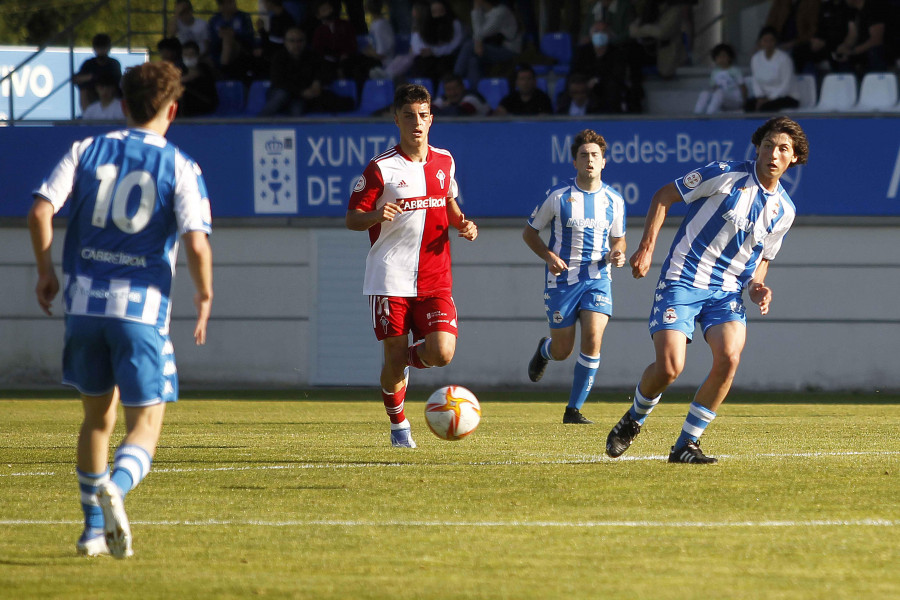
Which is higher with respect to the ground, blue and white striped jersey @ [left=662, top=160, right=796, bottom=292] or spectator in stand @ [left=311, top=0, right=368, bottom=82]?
spectator in stand @ [left=311, top=0, right=368, bottom=82]

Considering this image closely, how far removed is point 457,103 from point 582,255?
250 inches

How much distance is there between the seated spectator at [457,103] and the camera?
16.5 metres

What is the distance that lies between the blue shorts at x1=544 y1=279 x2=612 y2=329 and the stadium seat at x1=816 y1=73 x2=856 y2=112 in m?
6.67

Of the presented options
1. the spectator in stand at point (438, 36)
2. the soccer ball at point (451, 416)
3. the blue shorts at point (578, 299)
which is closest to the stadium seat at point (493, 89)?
the spectator in stand at point (438, 36)

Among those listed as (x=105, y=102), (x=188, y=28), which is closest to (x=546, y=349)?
(x=105, y=102)

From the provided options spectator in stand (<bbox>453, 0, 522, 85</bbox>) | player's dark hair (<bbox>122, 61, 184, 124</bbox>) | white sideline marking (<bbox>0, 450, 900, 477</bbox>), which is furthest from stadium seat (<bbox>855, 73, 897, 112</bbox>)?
player's dark hair (<bbox>122, 61, 184, 124</bbox>)

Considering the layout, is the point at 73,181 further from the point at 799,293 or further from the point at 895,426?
the point at 799,293

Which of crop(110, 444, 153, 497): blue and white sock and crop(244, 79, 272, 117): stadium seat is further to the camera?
crop(244, 79, 272, 117): stadium seat

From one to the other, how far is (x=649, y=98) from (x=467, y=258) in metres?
3.50

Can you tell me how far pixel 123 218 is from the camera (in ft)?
15.3

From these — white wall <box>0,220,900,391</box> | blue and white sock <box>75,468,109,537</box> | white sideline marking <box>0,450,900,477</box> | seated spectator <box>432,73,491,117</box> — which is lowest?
white wall <box>0,220,900,391</box>

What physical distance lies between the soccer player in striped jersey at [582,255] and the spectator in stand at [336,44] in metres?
7.54

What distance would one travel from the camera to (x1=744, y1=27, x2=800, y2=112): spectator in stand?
1628 cm

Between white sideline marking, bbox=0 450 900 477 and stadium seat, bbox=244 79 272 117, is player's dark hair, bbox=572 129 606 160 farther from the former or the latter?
stadium seat, bbox=244 79 272 117
